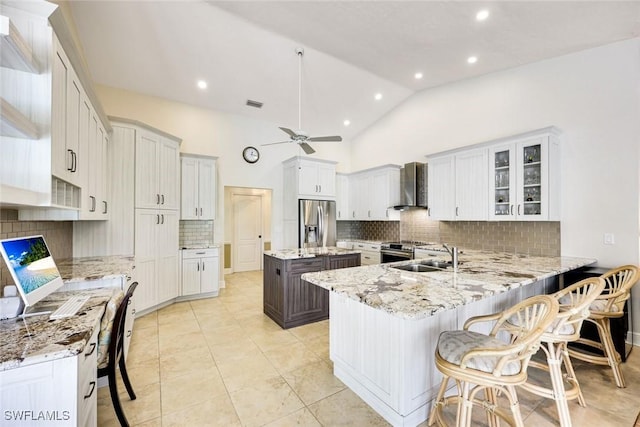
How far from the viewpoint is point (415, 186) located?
519cm

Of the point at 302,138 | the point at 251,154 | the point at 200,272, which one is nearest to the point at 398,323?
the point at 302,138

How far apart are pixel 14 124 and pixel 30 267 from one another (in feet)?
2.60

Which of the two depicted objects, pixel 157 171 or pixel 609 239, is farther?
pixel 157 171

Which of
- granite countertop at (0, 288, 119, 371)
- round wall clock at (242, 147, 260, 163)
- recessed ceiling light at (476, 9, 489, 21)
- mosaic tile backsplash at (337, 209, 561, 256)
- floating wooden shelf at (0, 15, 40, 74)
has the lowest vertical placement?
granite countertop at (0, 288, 119, 371)

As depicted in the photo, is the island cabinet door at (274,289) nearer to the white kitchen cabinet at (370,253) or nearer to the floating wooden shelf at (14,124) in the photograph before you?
the white kitchen cabinet at (370,253)

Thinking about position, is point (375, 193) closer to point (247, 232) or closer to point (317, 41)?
point (317, 41)

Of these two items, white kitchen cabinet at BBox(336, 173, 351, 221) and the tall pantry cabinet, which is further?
white kitchen cabinet at BBox(336, 173, 351, 221)

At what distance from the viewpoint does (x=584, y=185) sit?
11.0 ft

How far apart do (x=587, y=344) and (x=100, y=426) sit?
411cm

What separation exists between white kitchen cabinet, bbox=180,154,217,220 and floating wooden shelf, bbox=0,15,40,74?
3.34 m

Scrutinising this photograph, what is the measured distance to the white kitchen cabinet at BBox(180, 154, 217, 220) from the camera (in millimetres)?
4723

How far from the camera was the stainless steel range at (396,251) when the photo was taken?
4664 millimetres

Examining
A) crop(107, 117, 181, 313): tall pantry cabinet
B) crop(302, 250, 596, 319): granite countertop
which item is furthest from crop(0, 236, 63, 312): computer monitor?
crop(107, 117, 181, 313): tall pantry cabinet

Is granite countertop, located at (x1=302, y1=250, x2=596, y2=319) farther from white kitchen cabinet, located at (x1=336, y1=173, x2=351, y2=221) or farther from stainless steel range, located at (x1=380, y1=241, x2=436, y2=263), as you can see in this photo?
white kitchen cabinet, located at (x1=336, y1=173, x2=351, y2=221)
